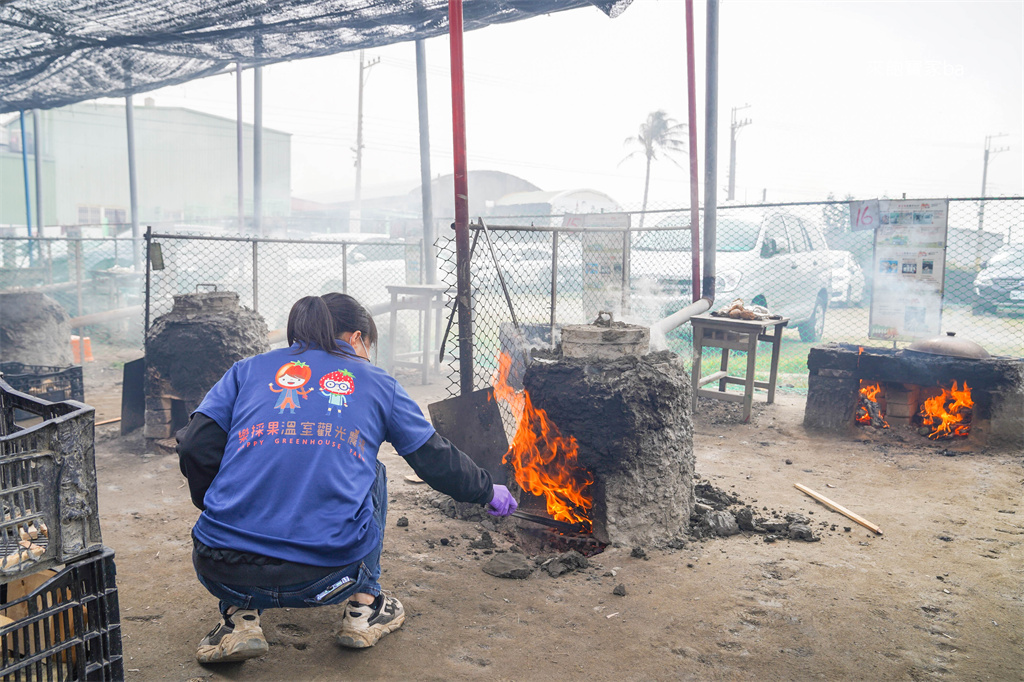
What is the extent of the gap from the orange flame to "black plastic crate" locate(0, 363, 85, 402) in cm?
790

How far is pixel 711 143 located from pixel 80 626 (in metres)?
7.40

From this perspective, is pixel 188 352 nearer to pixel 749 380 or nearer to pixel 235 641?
pixel 235 641

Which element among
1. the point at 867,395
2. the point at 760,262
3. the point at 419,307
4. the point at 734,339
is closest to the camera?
the point at 867,395

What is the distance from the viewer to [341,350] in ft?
9.46

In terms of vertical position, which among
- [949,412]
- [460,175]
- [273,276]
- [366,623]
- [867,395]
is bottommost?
[366,623]

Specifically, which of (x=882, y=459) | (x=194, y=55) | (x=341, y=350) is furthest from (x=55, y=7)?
(x=882, y=459)

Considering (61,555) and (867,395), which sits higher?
(61,555)

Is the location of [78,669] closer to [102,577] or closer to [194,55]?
[102,577]

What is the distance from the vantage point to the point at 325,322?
9.36 feet

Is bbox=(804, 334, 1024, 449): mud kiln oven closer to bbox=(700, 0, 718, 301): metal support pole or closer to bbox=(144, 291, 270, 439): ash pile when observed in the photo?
bbox=(700, 0, 718, 301): metal support pole

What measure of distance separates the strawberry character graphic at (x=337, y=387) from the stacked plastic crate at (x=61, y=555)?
0.83 metres

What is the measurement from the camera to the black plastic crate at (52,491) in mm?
1985

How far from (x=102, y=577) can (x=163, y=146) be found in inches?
1843

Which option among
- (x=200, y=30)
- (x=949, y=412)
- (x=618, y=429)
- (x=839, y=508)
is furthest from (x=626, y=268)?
(x=200, y=30)
